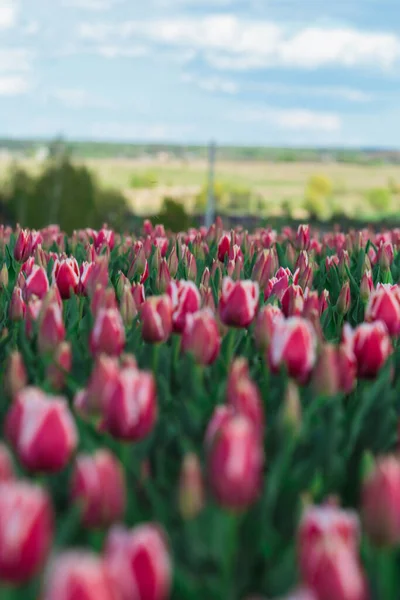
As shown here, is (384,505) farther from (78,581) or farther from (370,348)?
(370,348)

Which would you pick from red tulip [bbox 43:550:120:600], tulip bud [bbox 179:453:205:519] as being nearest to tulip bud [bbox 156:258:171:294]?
tulip bud [bbox 179:453:205:519]

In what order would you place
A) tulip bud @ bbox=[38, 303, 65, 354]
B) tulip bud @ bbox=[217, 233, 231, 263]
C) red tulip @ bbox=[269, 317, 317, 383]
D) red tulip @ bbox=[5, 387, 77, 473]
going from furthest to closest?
1. tulip bud @ bbox=[217, 233, 231, 263]
2. tulip bud @ bbox=[38, 303, 65, 354]
3. red tulip @ bbox=[269, 317, 317, 383]
4. red tulip @ bbox=[5, 387, 77, 473]

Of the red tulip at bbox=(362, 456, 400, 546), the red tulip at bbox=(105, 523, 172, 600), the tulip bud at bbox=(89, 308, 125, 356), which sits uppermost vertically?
the tulip bud at bbox=(89, 308, 125, 356)

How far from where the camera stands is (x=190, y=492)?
1535mm

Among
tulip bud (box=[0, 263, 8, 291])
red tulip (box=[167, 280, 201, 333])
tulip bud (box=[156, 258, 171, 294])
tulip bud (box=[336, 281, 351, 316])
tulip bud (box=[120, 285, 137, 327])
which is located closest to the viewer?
red tulip (box=[167, 280, 201, 333])

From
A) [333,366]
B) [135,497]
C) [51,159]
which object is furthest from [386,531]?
[51,159]

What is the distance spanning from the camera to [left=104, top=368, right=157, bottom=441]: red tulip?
1.82m

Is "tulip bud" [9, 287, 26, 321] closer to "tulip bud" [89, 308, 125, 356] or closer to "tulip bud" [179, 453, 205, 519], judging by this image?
"tulip bud" [89, 308, 125, 356]

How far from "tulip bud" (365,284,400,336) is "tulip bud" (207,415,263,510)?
148cm

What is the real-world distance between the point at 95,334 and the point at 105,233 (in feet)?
11.3

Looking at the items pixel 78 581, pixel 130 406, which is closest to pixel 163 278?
pixel 130 406

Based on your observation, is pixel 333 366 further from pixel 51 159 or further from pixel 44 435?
pixel 51 159

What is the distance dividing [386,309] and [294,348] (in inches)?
26.8

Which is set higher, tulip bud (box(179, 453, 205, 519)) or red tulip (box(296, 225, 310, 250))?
red tulip (box(296, 225, 310, 250))
